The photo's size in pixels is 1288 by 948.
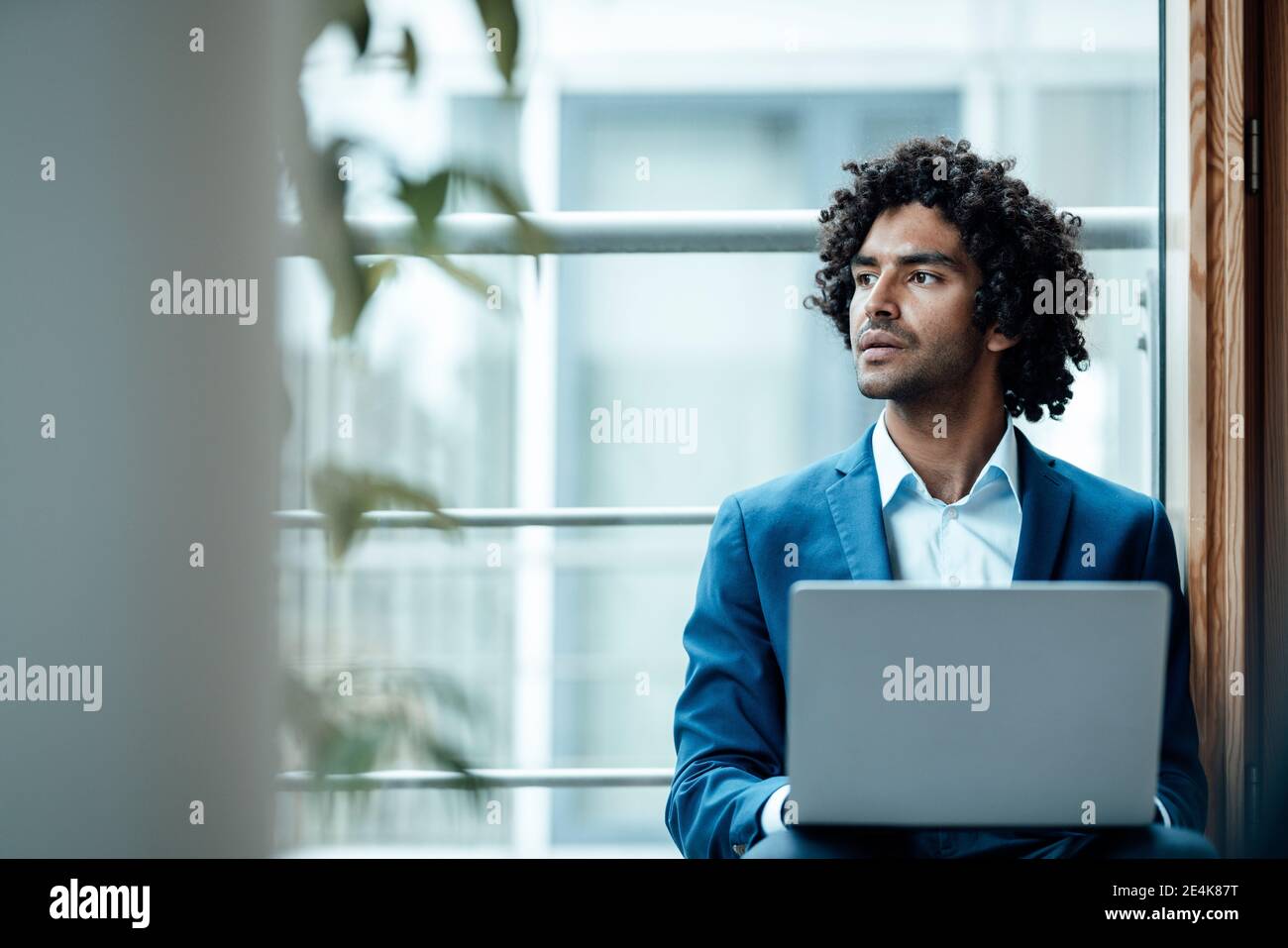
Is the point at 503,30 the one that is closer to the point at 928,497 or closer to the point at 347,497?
the point at 347,497

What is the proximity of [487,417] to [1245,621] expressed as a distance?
1523mm

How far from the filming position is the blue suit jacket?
2.75 ft

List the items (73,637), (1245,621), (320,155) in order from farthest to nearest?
(1245,621), (73,637), (320,155)

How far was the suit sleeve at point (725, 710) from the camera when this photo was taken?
0.80m

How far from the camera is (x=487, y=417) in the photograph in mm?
2186

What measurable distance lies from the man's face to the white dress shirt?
6cm

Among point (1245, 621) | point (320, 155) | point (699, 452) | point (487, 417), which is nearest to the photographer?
point (320, 155)

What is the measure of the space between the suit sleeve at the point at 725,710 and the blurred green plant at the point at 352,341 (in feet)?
0.84

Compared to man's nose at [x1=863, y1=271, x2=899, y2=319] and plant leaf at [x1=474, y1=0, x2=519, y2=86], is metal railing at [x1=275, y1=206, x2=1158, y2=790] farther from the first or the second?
plant leaf at [x1=474, y1=0, x2=519, y2=86]

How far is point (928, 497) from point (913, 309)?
16cm

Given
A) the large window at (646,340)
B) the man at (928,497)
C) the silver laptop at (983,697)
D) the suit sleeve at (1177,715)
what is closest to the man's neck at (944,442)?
the man at (928,497)

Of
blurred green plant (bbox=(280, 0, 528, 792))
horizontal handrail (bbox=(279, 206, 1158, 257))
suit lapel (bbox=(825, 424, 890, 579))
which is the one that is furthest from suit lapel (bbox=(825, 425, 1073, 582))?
blurred green plant (bbox=(280, 0, 528, 792))

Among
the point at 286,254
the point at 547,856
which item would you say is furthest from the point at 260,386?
the point at 547,856
